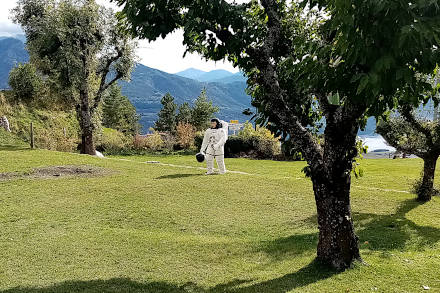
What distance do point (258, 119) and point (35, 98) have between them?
2960 centimetres

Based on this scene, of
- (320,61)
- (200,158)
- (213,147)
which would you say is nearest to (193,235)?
(320,61)

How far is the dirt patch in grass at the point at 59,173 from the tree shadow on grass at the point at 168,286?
32.1 feet

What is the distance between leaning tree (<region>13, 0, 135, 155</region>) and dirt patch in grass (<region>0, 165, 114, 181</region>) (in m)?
8.84

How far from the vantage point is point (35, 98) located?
30.8 m

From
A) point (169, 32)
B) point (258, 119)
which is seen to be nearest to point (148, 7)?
point (169, 32)

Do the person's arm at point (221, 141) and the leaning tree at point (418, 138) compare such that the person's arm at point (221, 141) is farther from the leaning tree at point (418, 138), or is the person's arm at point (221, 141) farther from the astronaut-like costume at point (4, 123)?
the astronaut-like costume at point (4, 123)

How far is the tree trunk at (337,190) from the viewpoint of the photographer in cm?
575

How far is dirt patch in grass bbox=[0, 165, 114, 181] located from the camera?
14.0 meters

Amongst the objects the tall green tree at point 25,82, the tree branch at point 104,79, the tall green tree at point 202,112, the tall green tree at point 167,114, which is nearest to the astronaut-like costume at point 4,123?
the tree branch at point 104,79

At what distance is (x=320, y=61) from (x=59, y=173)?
13.6m

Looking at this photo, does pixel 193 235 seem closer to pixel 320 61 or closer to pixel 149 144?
pixel 320 61

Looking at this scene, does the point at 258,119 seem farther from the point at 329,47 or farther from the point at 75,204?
the point at 75,204

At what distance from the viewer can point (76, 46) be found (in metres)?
23.7

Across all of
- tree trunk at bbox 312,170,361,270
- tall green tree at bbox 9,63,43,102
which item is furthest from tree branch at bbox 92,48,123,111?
tree trunk at bbox 312,170,361,270
